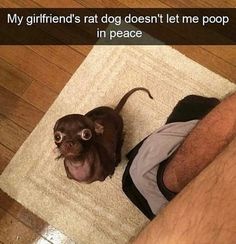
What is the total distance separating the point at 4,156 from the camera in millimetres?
1320

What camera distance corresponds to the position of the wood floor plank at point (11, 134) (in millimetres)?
1326

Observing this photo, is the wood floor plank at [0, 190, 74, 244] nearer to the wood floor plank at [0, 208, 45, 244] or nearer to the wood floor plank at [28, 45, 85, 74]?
the wood floor plank at [0, 208, 45, 244]

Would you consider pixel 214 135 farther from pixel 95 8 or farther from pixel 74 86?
pixel 95 8

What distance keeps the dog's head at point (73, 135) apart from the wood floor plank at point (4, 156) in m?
0.33

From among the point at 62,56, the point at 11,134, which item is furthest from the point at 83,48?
the point at 11,134

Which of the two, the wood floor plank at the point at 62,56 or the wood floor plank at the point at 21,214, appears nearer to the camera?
the wood floor plank at the point at 21,214

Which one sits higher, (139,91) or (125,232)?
(139,91)

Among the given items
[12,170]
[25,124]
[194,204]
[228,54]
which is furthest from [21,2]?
[194,204]

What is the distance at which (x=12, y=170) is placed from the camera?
4.28ft

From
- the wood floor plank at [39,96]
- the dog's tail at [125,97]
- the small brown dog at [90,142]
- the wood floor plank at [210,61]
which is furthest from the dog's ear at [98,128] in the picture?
the wood floor plank at [210,61]

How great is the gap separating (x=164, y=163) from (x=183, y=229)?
346 millimetres

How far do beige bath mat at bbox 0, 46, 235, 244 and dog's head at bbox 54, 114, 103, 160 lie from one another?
26cm

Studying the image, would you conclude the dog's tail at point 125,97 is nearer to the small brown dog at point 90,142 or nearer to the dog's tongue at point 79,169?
the small brown dog at point 90,142

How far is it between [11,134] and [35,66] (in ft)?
0.72
